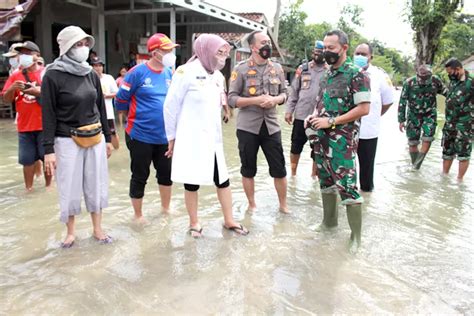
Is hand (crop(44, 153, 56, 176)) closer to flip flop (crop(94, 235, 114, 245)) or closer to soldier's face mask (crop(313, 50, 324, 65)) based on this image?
flip flop (crop(94, 235, 114, 245))

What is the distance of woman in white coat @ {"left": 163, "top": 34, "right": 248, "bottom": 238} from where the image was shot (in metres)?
3.75

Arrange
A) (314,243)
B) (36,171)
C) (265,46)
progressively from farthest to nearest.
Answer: (36,171) → (265,46) → (314,243)

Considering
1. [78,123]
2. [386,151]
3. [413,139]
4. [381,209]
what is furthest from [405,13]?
[78,123]

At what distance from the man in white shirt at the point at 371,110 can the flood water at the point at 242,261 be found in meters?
0.47

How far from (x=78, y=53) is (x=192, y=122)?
3.46ft

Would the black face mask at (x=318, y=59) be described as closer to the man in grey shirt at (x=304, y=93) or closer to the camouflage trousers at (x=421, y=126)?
the man in grey shirt at (x=304, y=93)

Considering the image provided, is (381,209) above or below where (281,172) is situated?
below

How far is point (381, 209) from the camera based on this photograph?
195 inches

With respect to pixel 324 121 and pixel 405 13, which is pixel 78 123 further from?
pixel 405 13

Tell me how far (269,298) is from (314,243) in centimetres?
108

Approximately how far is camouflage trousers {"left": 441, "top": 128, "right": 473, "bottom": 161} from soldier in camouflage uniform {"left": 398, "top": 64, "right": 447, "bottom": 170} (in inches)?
14.1

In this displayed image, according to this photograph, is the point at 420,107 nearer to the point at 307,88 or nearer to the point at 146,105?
the point at 307,88

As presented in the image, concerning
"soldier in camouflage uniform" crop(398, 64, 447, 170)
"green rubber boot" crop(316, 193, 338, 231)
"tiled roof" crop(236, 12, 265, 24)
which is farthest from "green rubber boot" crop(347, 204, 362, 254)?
"tiled roof" crop(236, 12, 265, 24)

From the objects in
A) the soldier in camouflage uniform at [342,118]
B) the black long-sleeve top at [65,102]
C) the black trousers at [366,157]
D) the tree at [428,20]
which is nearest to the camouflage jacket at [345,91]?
the soldier in camouflage uniform at [342,118]
